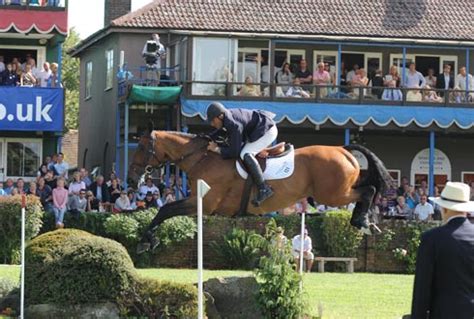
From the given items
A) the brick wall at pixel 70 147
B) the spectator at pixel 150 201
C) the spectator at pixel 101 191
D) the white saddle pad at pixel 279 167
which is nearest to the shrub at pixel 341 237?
the spectator at pixel 150 201

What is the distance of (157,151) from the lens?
1872 cm

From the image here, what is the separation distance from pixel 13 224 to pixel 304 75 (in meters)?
14.9

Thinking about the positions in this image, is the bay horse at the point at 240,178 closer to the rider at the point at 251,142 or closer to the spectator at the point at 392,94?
the rider at the point at 251,142

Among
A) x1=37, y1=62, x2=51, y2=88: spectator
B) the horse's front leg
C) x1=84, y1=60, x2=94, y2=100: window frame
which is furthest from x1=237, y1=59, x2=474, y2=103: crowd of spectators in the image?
the horse's front leg

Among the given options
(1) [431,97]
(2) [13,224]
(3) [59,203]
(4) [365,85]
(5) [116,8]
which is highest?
(5) [116,8]

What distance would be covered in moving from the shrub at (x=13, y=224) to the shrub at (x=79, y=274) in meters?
9.80

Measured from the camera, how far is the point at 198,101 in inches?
1464

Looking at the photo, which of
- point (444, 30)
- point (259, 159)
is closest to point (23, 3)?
point (444, 30)

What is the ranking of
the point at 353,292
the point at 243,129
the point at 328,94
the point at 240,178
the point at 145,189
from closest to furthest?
the point at 243,129 → the point at 240,178 → the point at 353,292 → the point at 145,189 → the point at 328,94

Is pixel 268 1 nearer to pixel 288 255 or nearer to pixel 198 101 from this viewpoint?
pixel 198 101

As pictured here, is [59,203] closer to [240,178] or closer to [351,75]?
[240,178]

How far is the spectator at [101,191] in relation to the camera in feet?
101

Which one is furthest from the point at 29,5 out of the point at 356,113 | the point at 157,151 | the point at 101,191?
the point at 157,151

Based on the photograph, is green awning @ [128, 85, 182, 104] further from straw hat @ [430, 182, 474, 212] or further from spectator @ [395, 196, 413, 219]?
straw hat @ [430, 182, 474, 212]
